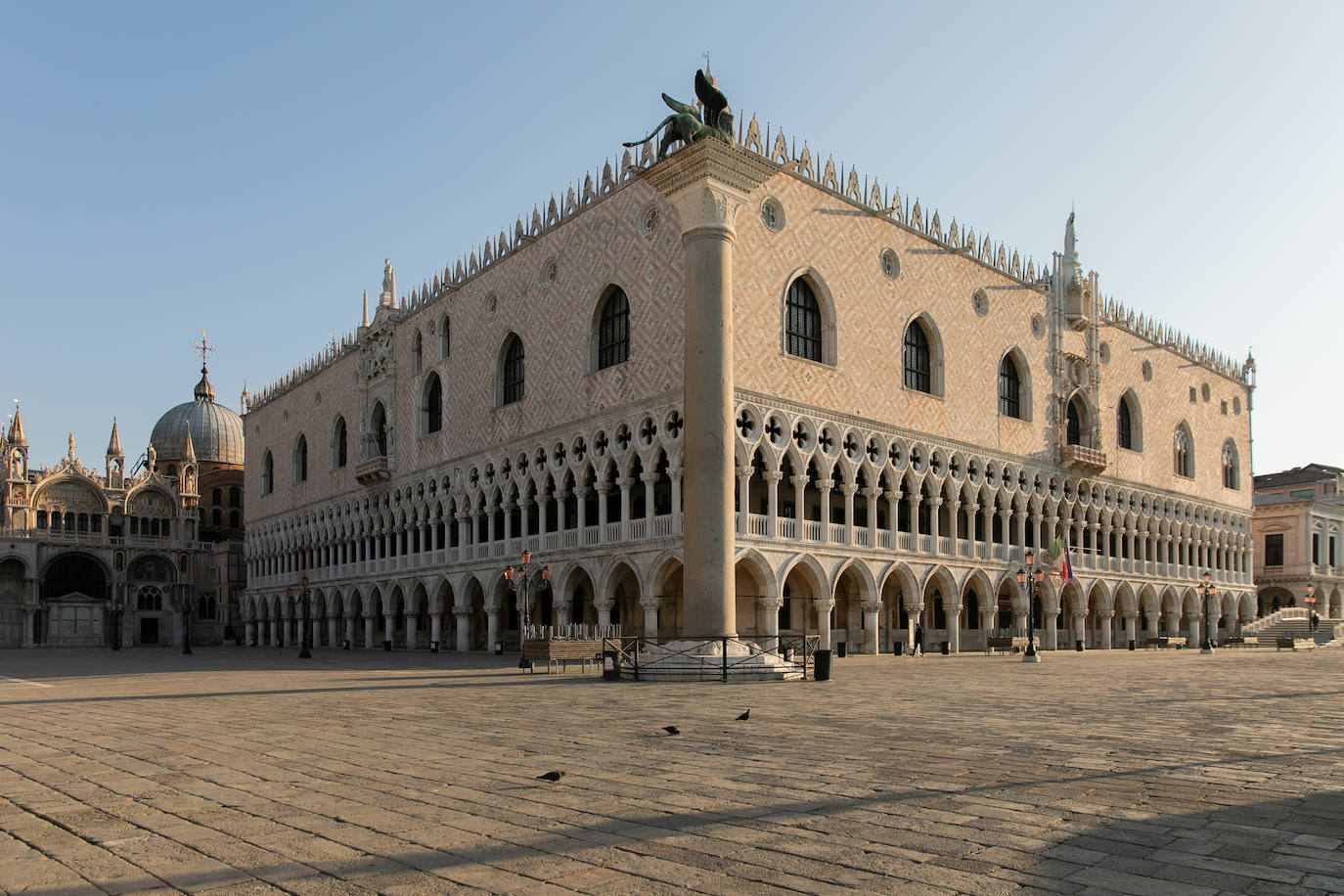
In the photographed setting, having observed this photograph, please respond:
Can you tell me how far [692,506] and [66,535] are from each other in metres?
50.8

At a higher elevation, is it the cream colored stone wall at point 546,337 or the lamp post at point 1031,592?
the cream colored stone wall at point 546,337

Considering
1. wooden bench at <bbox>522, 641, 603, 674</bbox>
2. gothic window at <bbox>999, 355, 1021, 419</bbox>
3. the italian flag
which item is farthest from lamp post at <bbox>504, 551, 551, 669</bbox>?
gothic window at <bbox>999, 355, 1021, 419</bbox>

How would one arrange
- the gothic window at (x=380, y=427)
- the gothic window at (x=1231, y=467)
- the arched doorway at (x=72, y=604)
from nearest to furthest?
the gothic window at (x=380, y=427)
the gothic window at (x=1231, y=467)
the arched doorway at (x=72, y=604)

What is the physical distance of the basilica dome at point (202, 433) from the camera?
8200cm

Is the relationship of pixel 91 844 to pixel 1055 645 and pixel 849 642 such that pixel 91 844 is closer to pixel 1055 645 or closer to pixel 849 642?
pixel 849 642

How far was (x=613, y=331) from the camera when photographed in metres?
33.8

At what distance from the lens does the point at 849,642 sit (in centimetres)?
A: 3559

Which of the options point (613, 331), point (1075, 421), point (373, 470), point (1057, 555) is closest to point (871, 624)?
point (1057, 555)

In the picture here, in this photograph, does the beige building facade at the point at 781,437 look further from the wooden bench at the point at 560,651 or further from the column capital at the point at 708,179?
the wooden bench at the point at 560,651

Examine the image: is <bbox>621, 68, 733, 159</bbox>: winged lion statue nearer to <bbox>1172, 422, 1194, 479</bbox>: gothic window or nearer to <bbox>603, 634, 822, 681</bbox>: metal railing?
<bbox>603, 634, 822, 681</bbox>: metal railing

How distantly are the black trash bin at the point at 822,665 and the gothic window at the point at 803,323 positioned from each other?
1333 centimetres

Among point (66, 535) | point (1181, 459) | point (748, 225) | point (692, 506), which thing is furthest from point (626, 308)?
point (66, 535)

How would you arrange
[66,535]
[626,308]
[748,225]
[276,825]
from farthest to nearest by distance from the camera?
[66,535] < [626,308] < [748,225] < [276,825]

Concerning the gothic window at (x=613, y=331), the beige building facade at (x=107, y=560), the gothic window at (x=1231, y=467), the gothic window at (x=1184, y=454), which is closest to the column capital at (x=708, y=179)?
the gothic window at (x=613, y=331)
